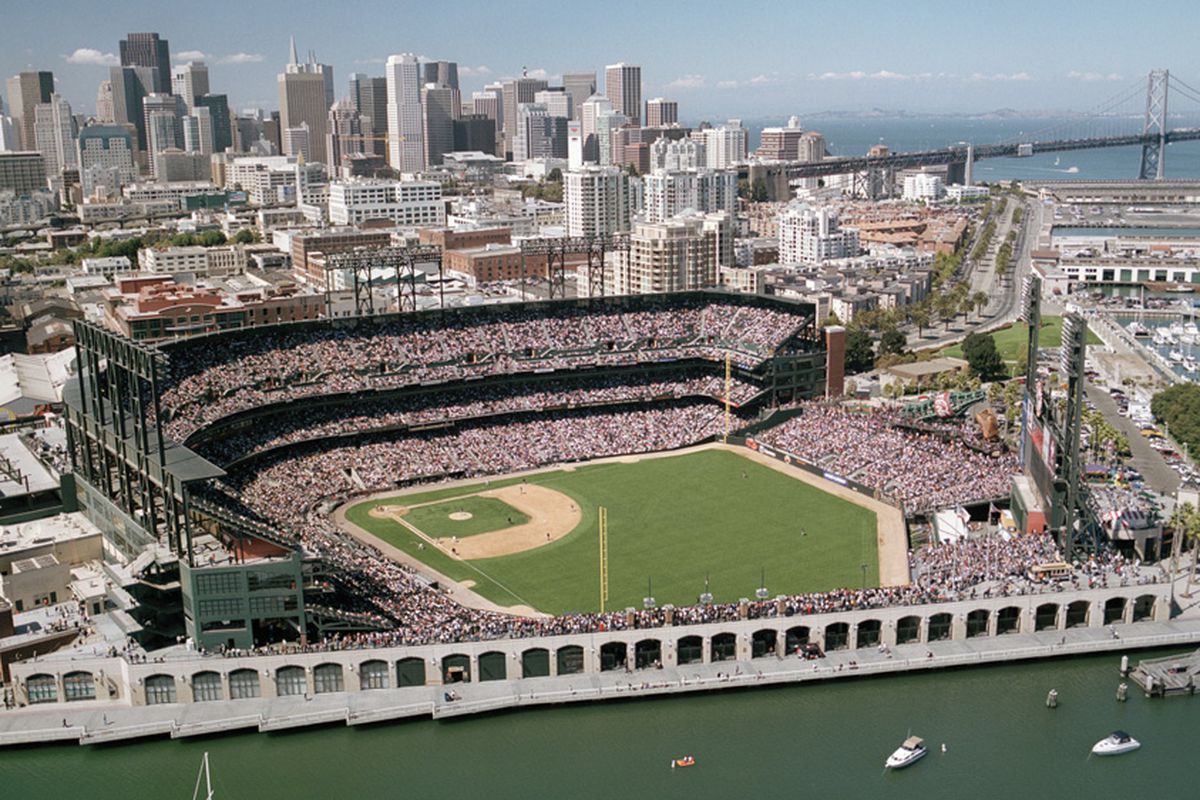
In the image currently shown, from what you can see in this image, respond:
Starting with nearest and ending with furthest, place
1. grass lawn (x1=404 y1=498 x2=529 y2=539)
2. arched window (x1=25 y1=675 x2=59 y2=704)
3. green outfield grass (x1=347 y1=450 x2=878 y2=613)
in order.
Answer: arched window (x1=25 y1=675 x2=59 y2=704), green outfield grass (x1=347 y1=450 x2=878 y2=613), grass lawn (x1=404 y1=498 x2=529 y2=539)

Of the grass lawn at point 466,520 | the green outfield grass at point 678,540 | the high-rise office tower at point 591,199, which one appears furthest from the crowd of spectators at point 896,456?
the high-rise office tower at point 591,199

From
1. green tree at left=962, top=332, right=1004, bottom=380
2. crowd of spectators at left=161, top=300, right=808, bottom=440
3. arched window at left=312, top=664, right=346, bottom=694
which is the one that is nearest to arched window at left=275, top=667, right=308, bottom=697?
arched window at left=312, top=664, right=346, bottom=694

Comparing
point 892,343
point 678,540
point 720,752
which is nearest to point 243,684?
point 720,752

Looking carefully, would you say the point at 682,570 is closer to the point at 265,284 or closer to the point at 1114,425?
the point at 1114,425

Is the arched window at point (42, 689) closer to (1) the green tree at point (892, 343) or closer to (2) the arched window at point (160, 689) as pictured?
(2) the arched window at point (160, 689)

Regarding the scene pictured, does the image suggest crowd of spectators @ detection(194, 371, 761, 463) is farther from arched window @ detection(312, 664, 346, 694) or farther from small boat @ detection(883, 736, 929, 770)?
small boat @ detection(883, 736, 929, 770)

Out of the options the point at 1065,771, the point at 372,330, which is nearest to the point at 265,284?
the point at 372,330

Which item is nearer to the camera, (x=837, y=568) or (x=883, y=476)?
(x=837, y=568)
